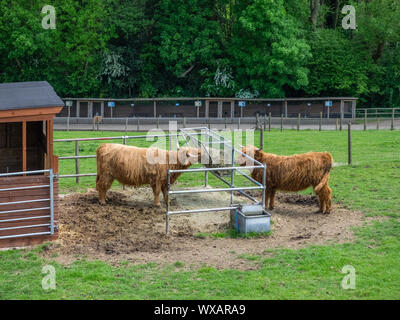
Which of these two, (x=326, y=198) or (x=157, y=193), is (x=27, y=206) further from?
(x=326, y=198)

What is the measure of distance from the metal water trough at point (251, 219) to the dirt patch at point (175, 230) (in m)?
0.25

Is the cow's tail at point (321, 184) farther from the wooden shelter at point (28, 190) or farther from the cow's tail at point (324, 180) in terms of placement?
the wooden shelter at point (28, 190)

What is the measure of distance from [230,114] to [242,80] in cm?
411

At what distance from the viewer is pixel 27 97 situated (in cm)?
952

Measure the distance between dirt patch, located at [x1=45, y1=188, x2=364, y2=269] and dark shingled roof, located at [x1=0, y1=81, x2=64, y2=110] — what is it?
2.31 meters

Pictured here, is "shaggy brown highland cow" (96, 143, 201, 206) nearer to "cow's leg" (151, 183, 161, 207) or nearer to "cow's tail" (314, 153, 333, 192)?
"cow's leg" (151, 183, 161, 207)

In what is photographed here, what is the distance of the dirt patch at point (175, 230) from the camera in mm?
8727

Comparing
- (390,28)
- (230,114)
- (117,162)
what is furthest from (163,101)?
(117,162)

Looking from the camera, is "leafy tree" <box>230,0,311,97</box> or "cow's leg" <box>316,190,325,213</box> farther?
"leafy tree" <box>230,0,311,97</box>

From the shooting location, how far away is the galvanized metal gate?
9.02m

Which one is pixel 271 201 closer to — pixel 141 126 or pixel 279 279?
pixel 279 279

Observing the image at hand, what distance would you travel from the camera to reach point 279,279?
762cm

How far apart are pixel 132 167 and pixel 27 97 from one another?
9.27 feet

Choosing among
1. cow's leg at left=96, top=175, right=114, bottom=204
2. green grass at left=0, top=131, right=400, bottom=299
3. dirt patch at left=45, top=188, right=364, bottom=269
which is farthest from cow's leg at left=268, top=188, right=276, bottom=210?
cow's leg at left=96, top=175, right=114, bottom=204
